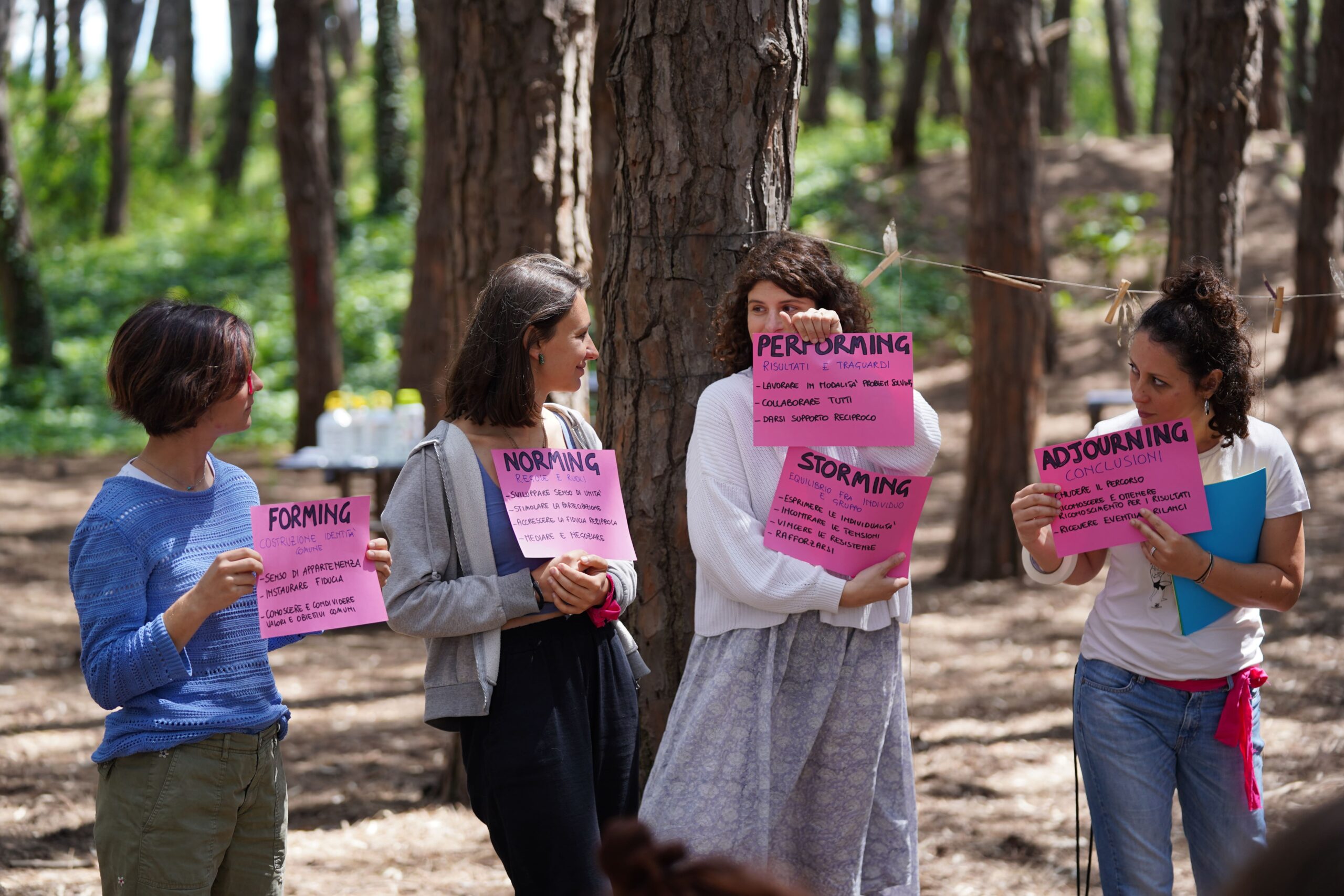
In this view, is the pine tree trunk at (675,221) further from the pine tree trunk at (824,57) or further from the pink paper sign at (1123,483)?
the pine tree trunk at (824,57)

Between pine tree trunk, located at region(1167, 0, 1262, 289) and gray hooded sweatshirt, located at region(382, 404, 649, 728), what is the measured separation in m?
4.16

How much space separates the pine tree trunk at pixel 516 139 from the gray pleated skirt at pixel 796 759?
7.14ft

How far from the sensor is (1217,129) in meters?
5.62

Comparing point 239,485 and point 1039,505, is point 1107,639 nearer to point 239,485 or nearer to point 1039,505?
point 1039,505

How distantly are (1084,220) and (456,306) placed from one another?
14.4 m

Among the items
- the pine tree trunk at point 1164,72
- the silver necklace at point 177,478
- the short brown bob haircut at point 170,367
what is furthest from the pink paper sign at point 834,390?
the pine tree trunk at point 1164,72

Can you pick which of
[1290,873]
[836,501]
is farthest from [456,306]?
[1290,873]

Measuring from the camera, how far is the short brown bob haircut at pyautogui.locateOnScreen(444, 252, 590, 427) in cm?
272

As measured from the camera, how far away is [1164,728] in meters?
2.75

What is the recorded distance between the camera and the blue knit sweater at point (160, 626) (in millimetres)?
2416

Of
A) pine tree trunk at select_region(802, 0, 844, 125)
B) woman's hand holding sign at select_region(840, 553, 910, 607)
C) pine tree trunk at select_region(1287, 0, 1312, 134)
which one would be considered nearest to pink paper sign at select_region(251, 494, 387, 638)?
woman's hand holding sign at select_region(840, 553, 910, 607)

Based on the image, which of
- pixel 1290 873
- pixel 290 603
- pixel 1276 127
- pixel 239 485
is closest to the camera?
pixel 1290 873

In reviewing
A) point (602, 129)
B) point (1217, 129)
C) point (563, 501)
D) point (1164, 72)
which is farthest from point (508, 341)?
point (1164, 72)

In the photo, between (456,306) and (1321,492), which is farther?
(1321,492)
